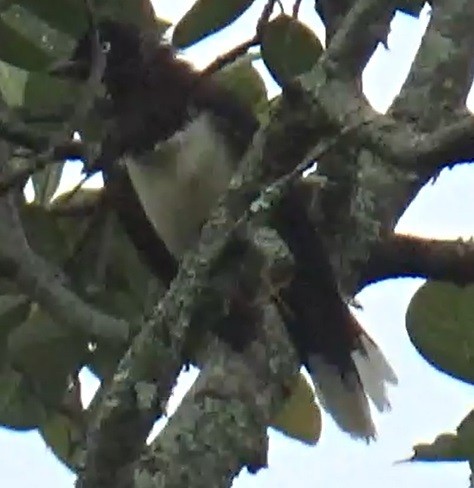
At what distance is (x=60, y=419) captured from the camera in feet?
6.40

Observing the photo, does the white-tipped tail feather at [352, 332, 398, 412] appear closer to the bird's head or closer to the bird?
the bird

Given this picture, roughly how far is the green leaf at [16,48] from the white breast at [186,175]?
37 cm

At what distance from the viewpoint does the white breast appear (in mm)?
2078

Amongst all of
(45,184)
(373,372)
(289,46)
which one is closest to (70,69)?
(45,184)

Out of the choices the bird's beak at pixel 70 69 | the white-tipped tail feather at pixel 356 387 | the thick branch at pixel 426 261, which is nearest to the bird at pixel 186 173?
the white-tipped tail feather at pixel 356 387

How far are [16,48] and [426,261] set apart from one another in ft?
1.93

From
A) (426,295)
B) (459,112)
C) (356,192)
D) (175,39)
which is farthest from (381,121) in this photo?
(175,39)

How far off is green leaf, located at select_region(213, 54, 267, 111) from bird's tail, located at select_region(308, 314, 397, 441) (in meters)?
0.38

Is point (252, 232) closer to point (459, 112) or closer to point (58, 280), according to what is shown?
point (459, 112)

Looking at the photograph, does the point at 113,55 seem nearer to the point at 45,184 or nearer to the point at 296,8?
the point at 45,184

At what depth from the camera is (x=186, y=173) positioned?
2.10m

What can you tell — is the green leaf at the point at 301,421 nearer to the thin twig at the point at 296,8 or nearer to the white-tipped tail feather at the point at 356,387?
the white-tipped tail feather at the point at 356,387

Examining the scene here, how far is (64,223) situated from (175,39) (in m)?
0.32

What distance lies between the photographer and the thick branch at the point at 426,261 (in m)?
1.49
